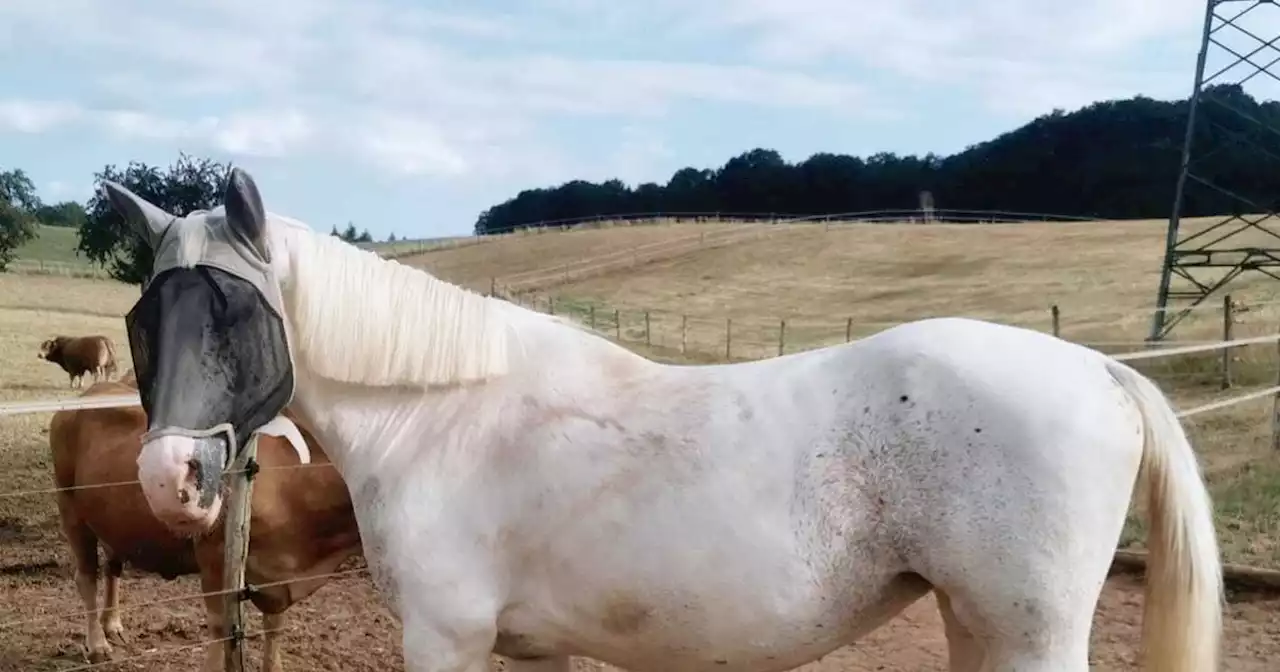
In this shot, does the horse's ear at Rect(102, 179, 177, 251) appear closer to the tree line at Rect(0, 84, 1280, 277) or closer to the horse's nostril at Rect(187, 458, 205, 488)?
the horse's nostril at Rect(187, 458, 205, 488)

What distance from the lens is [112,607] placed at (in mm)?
5090

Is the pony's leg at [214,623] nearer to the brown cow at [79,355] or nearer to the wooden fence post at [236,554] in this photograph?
the wooden fence post at [236,554]

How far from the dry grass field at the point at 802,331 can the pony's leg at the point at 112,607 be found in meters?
0.11

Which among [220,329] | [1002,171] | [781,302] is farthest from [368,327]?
[1002,171]

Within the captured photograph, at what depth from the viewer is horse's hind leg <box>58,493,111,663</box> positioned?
4910 mm

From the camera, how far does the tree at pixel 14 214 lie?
1794 cm

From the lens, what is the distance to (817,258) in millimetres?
42344

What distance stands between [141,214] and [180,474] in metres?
0.64

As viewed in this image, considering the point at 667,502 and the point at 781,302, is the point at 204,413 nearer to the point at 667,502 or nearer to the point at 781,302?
the point at 667,502

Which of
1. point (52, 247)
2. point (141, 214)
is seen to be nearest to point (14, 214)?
point (52, 247)

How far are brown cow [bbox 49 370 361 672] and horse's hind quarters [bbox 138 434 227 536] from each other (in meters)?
2.08

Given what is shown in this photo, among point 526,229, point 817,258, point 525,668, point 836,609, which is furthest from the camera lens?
point 526,229

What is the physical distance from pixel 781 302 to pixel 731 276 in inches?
256

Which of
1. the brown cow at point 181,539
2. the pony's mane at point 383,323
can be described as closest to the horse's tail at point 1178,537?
the pony's mane at point 383,323
